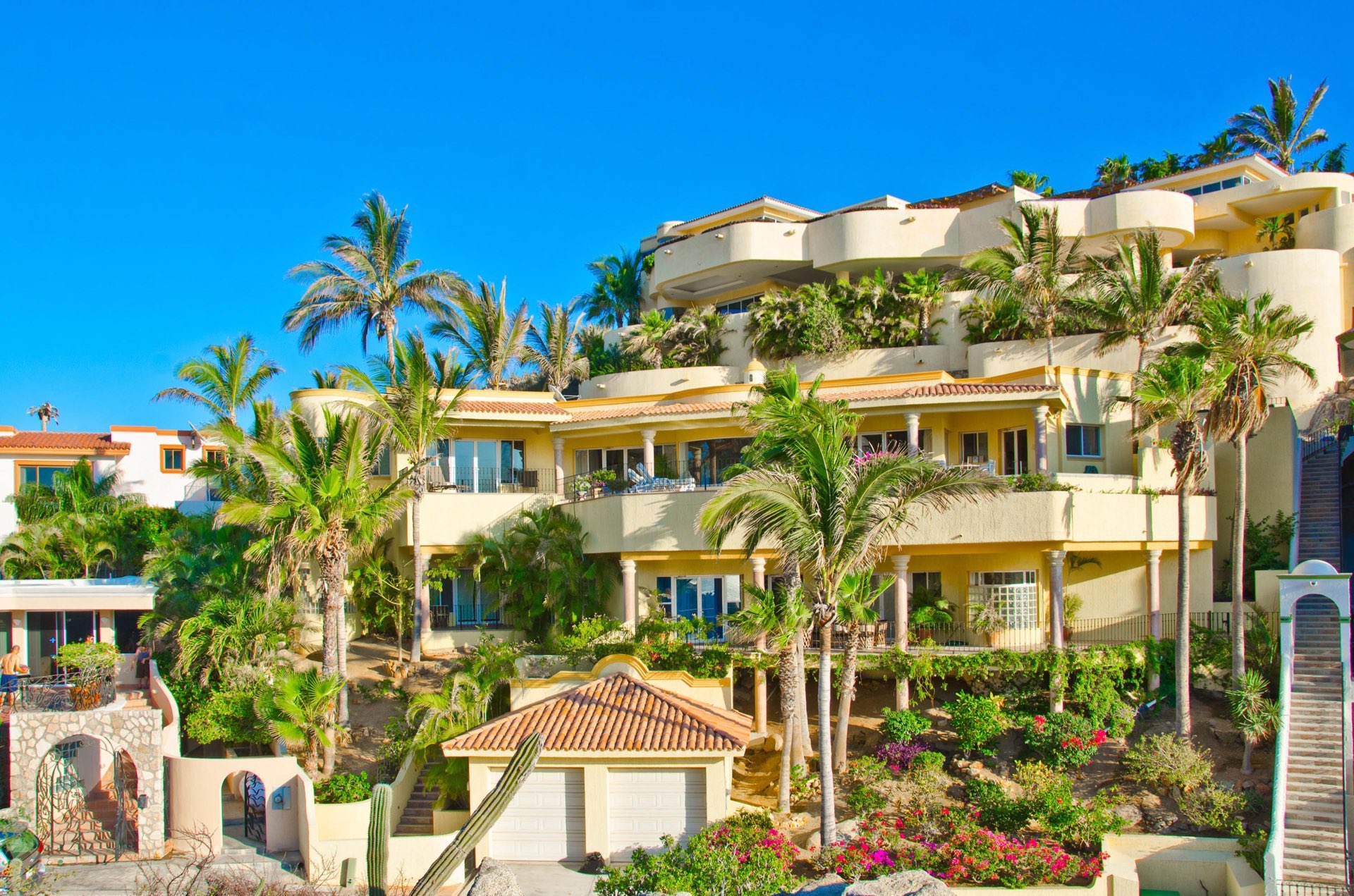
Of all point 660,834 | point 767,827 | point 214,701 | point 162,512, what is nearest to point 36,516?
point 162,512

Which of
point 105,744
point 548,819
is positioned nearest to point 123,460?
point 105,744

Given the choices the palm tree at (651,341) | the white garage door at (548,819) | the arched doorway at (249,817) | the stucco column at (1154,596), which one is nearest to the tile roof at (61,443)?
→ the palm tree at (651,341)

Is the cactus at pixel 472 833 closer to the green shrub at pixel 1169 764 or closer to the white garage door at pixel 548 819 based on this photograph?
the white garage door at pixel 548 819

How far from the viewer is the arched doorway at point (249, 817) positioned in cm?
2355

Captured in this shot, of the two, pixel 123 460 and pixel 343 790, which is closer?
pixel 343 790

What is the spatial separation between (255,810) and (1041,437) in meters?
21.6

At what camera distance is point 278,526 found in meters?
25.5

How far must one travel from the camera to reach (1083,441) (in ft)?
103

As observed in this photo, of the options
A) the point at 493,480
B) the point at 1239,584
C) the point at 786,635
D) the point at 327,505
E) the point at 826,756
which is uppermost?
the point at 493,480

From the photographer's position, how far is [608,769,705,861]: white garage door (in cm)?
2206

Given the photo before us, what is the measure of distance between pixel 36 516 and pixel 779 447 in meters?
29.9

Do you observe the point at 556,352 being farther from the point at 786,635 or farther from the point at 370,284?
the point at 786,635

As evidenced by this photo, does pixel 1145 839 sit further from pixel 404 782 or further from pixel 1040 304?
pixel 1040 304

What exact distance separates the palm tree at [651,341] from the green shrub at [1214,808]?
26516mm
